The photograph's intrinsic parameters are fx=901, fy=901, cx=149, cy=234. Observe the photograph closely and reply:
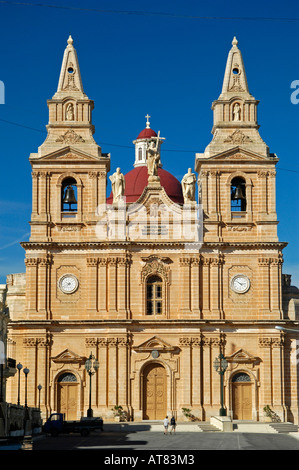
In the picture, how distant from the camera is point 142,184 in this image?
7188cm

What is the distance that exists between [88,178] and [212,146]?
8251 millimetres

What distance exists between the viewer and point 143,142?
77562 millimetres

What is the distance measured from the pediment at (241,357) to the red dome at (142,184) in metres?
19.7

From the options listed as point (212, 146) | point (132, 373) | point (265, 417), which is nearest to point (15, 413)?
point (132, 373)

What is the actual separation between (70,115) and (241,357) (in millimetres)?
18953

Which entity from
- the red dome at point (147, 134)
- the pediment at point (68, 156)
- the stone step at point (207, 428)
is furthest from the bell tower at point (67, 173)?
the red dome at point (147, 134)

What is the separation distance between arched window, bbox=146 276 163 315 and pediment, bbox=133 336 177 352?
71.5 inches

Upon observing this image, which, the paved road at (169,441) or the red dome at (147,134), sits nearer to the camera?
the paved road at (169,441)

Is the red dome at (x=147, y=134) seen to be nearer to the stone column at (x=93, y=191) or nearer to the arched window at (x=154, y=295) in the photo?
the stone column at (x=93, y=191)

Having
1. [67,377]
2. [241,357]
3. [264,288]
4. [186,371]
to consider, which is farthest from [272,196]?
[67,377]

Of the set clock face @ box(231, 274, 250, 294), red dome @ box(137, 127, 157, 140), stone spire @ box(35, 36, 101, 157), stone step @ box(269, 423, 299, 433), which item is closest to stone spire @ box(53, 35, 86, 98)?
stone spire @ box(35, 36, 101, 157)

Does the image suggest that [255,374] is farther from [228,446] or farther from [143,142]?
[143,142]

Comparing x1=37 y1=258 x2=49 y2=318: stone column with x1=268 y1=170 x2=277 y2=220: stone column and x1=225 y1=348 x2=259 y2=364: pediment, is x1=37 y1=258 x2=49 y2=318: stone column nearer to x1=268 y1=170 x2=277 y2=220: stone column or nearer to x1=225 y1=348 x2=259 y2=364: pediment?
x1=225 y1=348 x2=259 y2=364: pediment

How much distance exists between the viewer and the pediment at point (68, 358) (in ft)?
182
